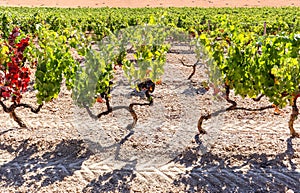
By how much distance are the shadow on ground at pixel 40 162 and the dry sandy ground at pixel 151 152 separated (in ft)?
0.05

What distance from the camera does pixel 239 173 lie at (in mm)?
5598

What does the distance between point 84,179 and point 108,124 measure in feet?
6.66

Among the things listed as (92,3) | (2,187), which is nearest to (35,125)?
(2,187)

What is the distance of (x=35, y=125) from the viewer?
24.1 ft

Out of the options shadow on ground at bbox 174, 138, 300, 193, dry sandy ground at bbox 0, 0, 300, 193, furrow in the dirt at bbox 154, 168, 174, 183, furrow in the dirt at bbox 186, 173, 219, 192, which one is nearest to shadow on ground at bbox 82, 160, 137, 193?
dry sandy ground at bbox 0, 0, 300, 193

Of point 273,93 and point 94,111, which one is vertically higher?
point 273,93

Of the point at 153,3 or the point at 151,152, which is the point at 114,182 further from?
the point at 153,3

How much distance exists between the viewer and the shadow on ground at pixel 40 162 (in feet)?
18.1

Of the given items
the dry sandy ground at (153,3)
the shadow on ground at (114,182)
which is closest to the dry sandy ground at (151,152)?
the shadow on ground at (114,182)

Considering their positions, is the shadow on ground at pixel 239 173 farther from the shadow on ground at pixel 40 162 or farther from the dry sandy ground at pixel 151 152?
the shadow on ground at pixel 40 162

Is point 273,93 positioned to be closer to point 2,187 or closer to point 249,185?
point 249,185

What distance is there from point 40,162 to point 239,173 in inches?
126

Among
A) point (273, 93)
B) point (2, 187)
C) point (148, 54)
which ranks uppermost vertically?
point (148, 54)

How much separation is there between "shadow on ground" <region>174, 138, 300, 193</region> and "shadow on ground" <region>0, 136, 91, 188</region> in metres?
1.74
